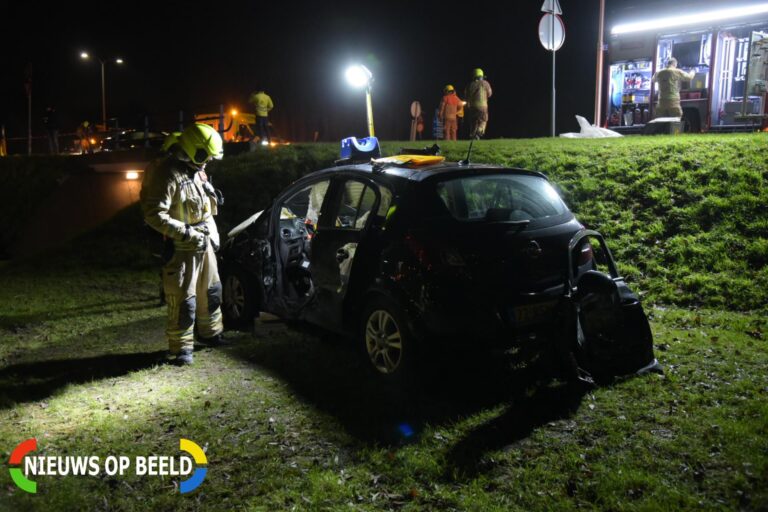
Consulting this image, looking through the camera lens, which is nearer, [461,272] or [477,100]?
[461,272]

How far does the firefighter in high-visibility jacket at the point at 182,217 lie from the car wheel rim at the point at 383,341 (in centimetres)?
187

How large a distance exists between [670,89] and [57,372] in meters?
13.6

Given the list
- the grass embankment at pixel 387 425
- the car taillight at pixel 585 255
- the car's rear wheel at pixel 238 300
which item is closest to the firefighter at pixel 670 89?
the grass embankment at pixel 387 425

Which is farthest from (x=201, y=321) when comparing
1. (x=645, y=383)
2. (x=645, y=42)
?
(x=645, y=42)

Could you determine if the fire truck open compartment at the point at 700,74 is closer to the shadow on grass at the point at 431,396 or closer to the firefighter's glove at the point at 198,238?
the shadow on grass at the point at 431,396

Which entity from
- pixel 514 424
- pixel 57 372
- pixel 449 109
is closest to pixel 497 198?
pixel 514 424

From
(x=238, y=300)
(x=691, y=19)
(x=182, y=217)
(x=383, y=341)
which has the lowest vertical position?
(x=238, y=300)

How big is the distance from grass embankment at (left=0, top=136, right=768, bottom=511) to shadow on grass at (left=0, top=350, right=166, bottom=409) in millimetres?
24

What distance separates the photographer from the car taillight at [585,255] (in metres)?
5.21

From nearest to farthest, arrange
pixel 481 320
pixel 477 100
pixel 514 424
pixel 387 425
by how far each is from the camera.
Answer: pixel 514 424, pixel 387 425, pixel 481 320, pixel 477 100

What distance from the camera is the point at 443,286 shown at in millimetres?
4680

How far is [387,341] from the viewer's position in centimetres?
512

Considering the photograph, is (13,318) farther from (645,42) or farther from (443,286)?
(645,42)

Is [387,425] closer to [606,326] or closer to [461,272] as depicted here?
[461,272]
